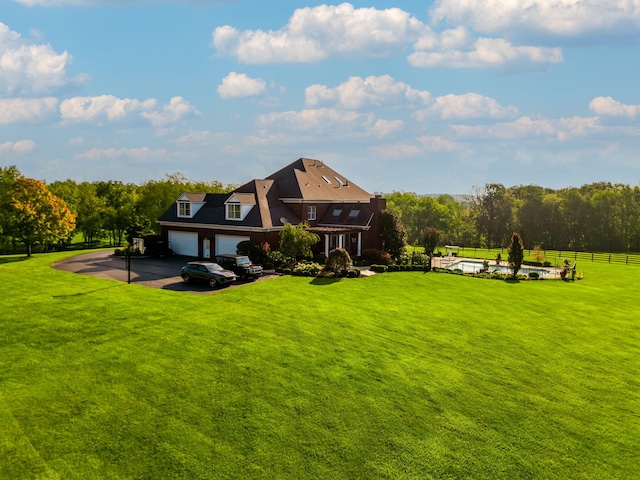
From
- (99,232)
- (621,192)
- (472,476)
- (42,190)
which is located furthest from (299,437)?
(621,192)

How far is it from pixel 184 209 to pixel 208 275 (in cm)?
1680

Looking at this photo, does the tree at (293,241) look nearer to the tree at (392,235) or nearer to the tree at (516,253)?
the tree at (392,235)

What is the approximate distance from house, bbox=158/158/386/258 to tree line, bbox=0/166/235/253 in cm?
881

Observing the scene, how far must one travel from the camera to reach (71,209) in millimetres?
59312

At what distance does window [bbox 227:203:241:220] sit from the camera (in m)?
40.4

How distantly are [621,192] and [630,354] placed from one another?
3370 inches

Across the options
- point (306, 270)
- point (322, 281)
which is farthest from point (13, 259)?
point (322, 281)

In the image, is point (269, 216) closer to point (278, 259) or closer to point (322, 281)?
point (278, 259)

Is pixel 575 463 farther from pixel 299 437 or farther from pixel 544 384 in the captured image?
pixel 299 437

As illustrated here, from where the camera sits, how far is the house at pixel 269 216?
40.2 m

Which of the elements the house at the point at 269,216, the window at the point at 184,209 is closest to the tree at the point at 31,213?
the house at the point at 269,216

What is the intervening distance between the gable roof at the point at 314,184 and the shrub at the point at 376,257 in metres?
8.83

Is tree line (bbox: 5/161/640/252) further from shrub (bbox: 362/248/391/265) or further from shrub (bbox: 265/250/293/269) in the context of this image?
shrub (bbox: 265/250/293/269)

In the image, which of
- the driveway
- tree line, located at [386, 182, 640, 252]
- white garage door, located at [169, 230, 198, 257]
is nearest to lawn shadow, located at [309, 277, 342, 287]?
the driveway
